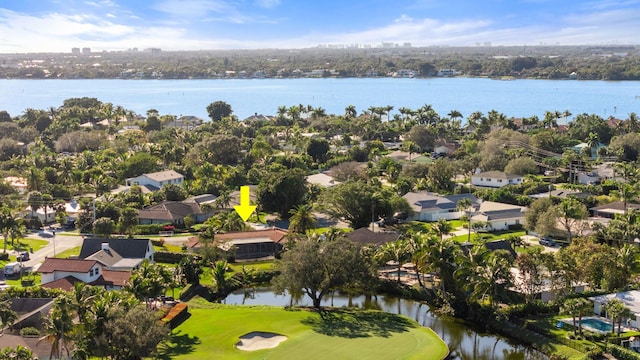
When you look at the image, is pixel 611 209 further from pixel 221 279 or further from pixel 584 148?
pixel 221 279

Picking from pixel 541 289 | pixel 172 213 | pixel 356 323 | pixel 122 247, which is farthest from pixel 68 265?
pixel 541 289

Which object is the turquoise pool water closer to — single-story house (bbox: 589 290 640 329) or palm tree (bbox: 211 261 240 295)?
single-story house (bbox: 589 290 640 329)

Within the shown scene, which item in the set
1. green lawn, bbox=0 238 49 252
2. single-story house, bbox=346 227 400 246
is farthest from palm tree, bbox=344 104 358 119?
green lawn, bbox=0 238 49 252

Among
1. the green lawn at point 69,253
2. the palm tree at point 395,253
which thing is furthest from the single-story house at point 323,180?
the palm tree at point 395,253

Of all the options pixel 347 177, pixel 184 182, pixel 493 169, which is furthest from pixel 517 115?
pixel 184 182

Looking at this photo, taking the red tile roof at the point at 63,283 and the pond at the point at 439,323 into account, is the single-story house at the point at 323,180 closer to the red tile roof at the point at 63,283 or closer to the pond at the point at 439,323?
the pond at the point at 439,323

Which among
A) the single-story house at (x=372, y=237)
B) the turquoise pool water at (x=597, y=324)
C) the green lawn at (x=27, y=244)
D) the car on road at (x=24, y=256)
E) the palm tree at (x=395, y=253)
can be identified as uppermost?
the palm tree at (x=395, y=253)

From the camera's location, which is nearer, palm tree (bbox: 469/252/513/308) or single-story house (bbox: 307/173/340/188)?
palm tree (bbox: 469/252/513/308)
